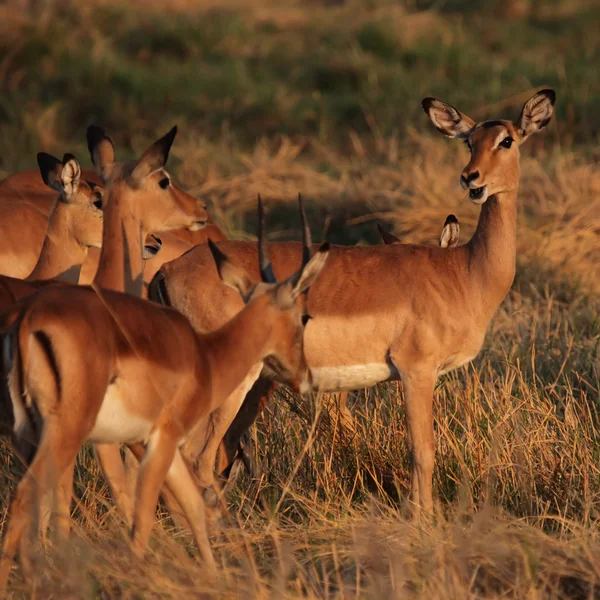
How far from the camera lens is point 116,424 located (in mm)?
4414

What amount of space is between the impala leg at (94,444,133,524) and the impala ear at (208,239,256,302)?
2.96 feet

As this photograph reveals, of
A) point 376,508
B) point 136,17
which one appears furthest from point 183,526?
point 136,17

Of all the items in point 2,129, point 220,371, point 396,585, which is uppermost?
A: point 220,371

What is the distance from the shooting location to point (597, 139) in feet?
42.0

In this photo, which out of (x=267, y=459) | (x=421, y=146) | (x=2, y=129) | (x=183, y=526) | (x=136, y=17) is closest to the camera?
(x=183, y=526)

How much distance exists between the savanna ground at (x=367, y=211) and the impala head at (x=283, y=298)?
285 mm

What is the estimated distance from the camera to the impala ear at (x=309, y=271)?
4.70m

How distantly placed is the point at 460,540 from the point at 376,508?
3.49ft

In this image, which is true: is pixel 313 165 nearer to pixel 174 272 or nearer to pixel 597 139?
pixel 597 139

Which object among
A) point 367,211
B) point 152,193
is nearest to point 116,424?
point 152,193

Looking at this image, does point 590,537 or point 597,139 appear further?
point 597,139

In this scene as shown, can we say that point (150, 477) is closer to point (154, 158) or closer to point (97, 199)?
point (154, 158)

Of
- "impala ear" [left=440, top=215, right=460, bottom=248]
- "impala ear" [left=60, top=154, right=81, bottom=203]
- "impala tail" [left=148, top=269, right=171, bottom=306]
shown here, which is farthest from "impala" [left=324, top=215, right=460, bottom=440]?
"impala ear" [left=60, top=154, right=81, bottom=203]

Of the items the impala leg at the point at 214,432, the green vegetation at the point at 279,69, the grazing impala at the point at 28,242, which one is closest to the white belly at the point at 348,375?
the impala leg at the point at 214,432
